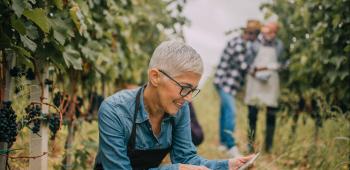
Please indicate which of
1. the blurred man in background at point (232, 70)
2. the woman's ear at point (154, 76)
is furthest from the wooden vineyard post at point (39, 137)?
the blurred man in background at point (232, 70)

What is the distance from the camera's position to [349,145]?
4.54m

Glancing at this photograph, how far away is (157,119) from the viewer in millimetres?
2875

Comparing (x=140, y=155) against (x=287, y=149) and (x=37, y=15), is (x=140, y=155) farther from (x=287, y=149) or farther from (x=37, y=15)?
(x=287, y=149)

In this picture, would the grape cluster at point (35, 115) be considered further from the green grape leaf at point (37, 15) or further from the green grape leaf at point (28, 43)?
the green grape leaf at point (37, 15)

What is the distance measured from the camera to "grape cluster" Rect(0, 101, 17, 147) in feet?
9.05

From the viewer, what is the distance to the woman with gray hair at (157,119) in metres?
2.58

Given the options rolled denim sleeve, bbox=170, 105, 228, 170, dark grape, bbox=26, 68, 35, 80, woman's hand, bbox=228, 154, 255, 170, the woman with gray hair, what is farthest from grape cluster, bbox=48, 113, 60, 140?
woman's hand, bbox=228, 154, 255, 170

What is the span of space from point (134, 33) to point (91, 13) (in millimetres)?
1843

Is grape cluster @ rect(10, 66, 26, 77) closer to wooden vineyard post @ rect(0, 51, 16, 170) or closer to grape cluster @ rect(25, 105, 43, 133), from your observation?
wooden vineyard post @ rect(0, 51, 16, 170)

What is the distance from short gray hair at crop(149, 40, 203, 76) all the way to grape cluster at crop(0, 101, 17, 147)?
0.85 meters

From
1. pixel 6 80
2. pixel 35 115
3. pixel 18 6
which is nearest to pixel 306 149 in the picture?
pixel 35 115

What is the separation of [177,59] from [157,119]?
46 cm

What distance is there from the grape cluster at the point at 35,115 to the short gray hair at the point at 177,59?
2.94 ft

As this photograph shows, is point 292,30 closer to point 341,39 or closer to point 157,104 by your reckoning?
point 341,39
